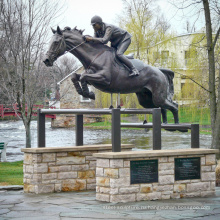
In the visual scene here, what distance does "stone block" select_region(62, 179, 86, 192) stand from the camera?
38.1 feet

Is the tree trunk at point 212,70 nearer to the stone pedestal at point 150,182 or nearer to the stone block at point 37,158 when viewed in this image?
the stone pedestal at point 150,182

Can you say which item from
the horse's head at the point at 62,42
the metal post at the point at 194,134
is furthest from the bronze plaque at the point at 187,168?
the horse's head at the point at 62,42

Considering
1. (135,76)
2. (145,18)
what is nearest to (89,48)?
(135,76)

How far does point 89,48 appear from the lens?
1107 centimetres

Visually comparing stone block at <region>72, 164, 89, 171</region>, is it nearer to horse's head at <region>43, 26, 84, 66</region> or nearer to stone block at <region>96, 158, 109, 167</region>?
stone block at <region>96, 158, 109, 167</region>

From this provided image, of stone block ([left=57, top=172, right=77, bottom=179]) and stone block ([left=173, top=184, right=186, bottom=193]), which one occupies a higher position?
stone block ([left=57, top=172, right=77, bottom=179])

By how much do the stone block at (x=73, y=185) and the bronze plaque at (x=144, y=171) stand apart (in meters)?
2.24

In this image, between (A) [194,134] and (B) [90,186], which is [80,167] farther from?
(A) [194,134]

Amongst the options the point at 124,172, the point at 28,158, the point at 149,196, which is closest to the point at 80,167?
the point at 28,158

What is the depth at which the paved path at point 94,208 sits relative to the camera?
27.3ft

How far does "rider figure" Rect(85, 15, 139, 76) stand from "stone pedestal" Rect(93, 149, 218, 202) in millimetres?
2186

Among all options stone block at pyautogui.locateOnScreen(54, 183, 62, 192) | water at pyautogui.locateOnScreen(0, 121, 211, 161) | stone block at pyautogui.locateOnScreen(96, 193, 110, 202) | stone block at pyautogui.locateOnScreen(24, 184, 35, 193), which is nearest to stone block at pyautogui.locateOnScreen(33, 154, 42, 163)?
stone block at pyautogui.locateOnScreen(24, 184, 35, 193)

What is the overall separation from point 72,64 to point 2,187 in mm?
65524

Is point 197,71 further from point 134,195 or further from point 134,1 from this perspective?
point 134,195
